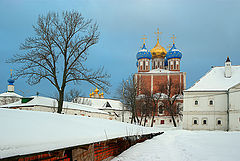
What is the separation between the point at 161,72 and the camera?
64250 millimetres

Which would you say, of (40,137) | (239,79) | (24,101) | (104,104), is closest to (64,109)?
(24,101)

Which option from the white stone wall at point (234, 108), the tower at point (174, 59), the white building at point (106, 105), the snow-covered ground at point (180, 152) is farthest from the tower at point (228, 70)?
the snow-covered ground at point (180, 152)

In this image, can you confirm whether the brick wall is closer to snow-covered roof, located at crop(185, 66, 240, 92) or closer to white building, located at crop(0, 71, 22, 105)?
snow-covered roof, located at crop(185, 66, 240, 92)

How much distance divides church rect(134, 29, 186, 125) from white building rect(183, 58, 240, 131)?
10.6 metres

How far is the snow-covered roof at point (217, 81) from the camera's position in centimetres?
4573

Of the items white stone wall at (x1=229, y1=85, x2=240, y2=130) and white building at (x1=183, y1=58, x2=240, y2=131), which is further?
white building at (x1=183, y1=58, x2=240, y2=131)

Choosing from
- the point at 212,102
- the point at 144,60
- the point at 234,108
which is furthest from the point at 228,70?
the point at 144,60

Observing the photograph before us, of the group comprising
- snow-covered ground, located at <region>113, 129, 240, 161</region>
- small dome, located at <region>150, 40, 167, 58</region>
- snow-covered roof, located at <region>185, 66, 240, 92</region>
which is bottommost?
snow-covered ground, located at <region>113, 129, 240, 161</region>

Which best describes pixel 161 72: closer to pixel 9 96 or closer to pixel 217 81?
pixel 217 81

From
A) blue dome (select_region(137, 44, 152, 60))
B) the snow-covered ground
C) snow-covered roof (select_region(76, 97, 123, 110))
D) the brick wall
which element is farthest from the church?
the brick wall

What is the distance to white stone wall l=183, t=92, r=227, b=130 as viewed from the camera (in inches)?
1768

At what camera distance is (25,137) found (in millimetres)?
3354

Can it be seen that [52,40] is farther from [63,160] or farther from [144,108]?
[144,108]

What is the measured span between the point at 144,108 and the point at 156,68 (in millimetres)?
30530
